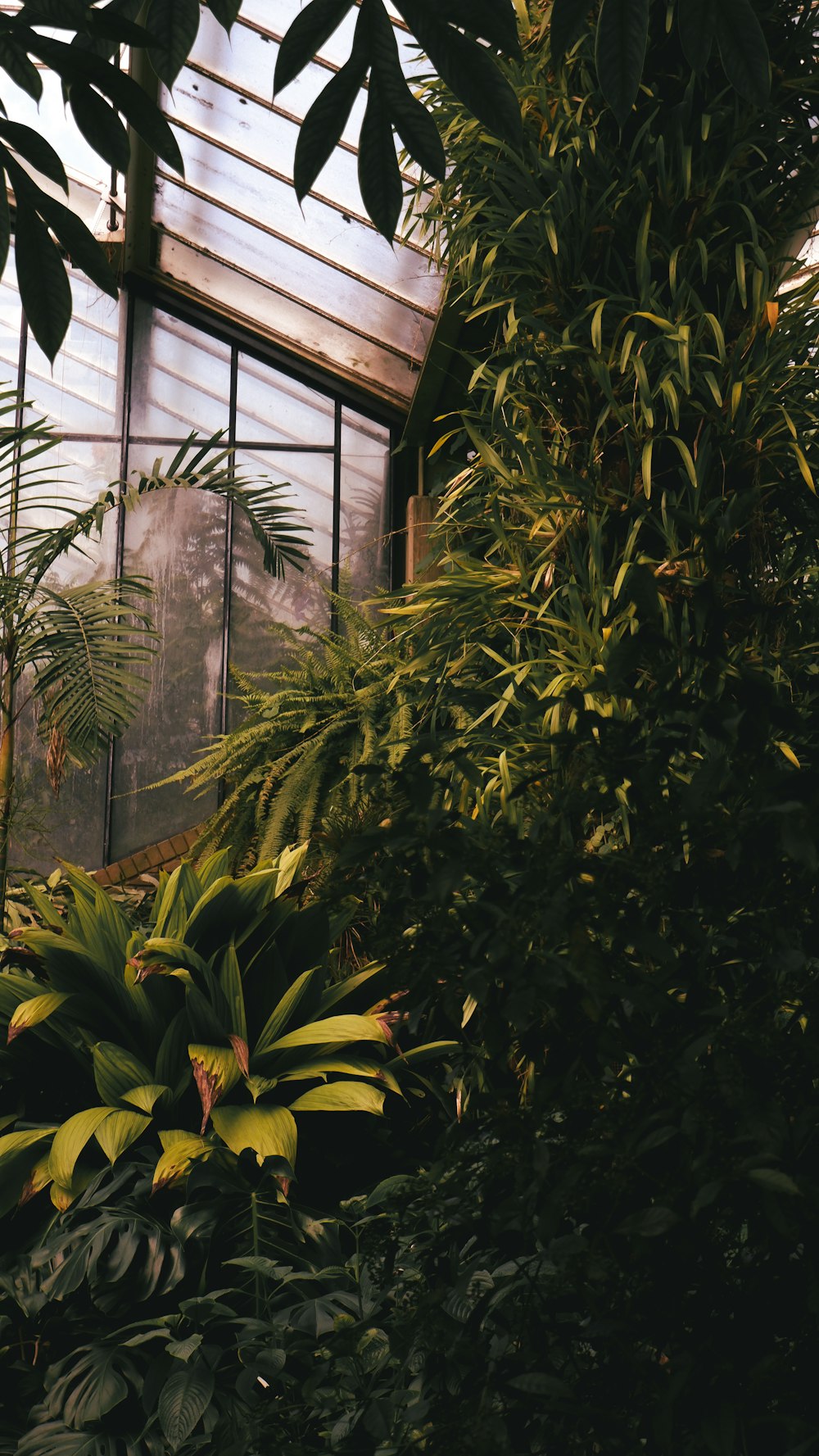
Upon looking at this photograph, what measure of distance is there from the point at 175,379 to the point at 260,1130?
597 centimetres

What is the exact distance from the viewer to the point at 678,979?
1.05m

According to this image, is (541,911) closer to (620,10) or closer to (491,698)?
(620,10)

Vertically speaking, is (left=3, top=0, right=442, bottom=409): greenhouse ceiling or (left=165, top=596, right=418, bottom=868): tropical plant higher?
(left=3, top=0, right=442, bottom=409): greenhouse ceiling

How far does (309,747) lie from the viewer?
4.52m

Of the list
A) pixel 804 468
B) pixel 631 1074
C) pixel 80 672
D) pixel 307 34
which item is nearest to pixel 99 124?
pixel 307 34

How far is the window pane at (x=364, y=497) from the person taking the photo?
292 inches

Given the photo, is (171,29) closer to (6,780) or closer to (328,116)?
(328,116)

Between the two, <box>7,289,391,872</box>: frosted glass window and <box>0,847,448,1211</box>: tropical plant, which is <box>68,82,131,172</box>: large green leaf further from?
<box>7,289,391,872</box>: frosted glass window

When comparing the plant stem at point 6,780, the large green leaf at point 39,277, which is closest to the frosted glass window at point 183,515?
the plant stem at point 6,780

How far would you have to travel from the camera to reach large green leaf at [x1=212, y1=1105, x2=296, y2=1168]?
7.54 ft

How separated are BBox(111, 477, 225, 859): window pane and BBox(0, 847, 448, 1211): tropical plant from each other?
3841mm

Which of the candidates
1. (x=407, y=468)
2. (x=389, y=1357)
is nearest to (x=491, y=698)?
(x=389, y=1357)

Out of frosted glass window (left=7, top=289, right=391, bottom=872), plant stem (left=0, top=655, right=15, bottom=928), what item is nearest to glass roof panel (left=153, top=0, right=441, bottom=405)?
frosted glass window (left=7, top=289, right=391, bottom=872)

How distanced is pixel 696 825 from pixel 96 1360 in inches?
59.2
